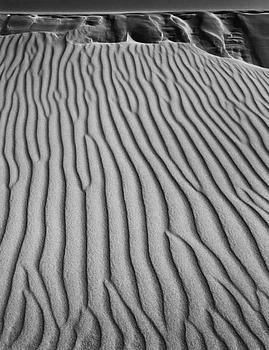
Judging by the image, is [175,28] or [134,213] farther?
[175,28]

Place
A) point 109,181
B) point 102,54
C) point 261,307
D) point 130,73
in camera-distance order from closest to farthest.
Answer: point 261,307
point 109,181
point 130,73
point 102,54

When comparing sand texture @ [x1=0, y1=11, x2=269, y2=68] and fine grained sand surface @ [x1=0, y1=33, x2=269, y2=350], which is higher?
sand texture @ [x1=0, y1=11, x2=269, y2=68]

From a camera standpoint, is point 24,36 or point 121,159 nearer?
point 121,159

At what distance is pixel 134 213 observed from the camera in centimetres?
344

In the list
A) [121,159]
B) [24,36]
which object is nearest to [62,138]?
[121,159]

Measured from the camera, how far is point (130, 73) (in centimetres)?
654

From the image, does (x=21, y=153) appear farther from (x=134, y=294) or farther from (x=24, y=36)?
(x=24, y=36)

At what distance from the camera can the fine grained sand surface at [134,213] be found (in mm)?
2559

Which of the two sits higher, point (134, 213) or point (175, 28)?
point (175, 28)

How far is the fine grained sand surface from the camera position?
2.56 meters

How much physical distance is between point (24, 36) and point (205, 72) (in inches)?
137

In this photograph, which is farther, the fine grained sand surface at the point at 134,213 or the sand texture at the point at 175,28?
the sand texture at the point at 175,28

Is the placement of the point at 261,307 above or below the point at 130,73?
below

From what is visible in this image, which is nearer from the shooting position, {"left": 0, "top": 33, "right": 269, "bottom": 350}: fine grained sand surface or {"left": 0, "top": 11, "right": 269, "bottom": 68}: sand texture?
{"left": 0, "top": 33, "right": 269, "bottom": 350}: fine grained sand surface
